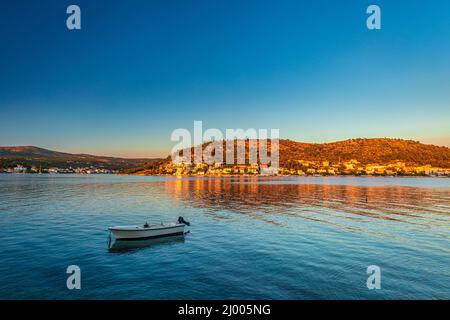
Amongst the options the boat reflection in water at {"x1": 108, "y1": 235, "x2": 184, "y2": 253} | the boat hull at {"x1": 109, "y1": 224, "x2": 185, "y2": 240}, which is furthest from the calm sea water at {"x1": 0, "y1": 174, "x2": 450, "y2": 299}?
the boat hull at {"x1": 109, "y1": 224, "x2": 185, "y2": 240}

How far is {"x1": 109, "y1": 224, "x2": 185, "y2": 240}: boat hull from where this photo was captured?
106 feet

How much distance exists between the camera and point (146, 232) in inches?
1309

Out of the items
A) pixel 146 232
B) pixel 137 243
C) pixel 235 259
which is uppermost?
pixel 146 232

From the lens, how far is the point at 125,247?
3119 cm

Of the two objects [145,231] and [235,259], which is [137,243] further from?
[235,259]

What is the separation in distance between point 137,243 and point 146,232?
4.84 feet

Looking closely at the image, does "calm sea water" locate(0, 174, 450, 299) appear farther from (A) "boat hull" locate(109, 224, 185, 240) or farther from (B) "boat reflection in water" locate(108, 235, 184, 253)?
(A) "boat hull" locate(109, 224, 185, 240)

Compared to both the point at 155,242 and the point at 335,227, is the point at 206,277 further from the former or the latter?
the point at 335,227

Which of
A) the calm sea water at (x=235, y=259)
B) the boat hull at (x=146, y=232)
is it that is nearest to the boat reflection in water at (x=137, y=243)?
the calm sea water at (x=235, y=259)

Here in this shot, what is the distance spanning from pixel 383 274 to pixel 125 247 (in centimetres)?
2396

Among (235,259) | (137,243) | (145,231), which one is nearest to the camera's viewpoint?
(235,259)

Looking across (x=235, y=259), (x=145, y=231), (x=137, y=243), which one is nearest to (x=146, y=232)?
(x=145, y=231)
